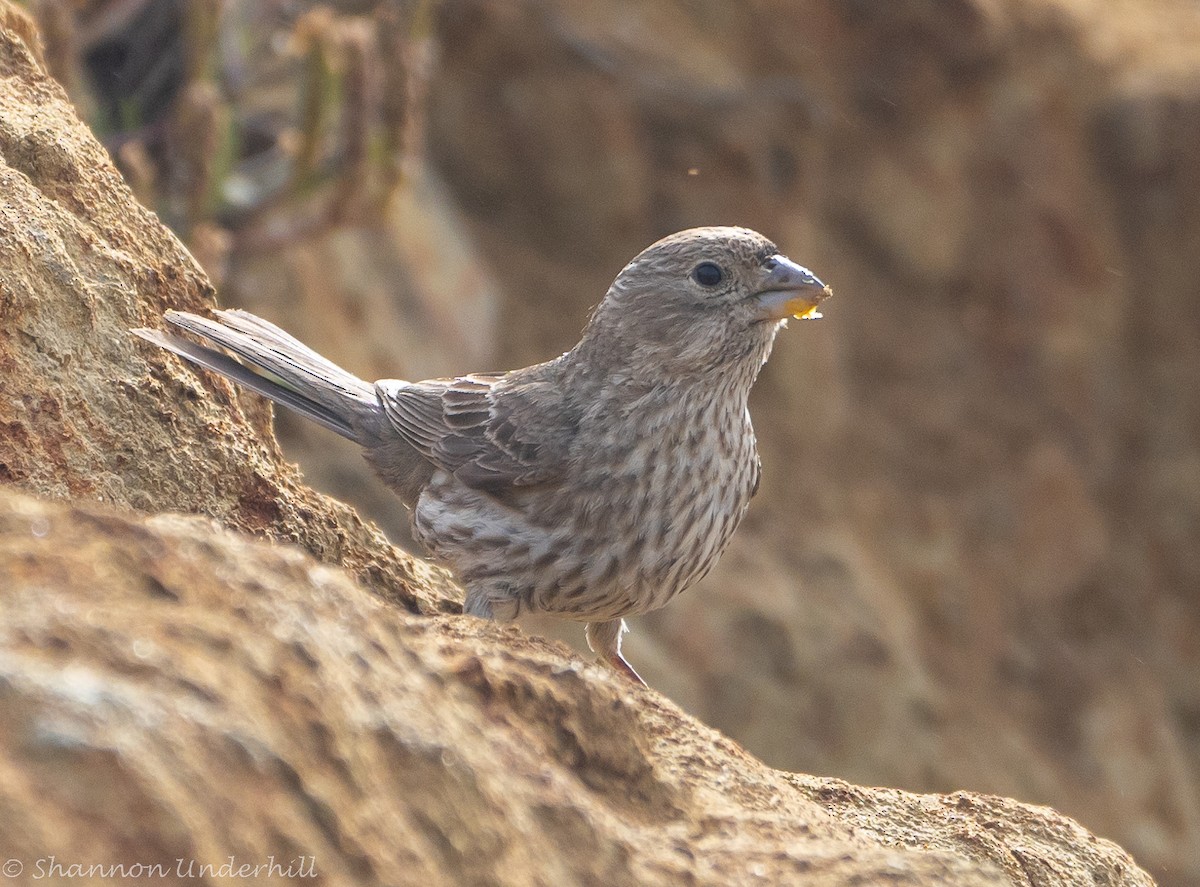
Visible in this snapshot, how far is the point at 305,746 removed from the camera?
6.77 ft

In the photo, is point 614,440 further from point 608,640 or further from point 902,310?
point 902,310

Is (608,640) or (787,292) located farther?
(608,640)

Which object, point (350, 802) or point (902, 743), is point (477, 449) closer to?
point (350, 802)

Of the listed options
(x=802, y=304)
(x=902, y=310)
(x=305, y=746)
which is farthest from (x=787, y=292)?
(x=902, y=310)

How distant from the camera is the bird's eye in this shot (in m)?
4.46

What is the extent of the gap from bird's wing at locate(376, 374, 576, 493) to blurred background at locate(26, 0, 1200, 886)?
4247 millimetres

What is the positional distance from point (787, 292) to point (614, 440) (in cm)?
65

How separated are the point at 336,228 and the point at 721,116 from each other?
344 centimetres

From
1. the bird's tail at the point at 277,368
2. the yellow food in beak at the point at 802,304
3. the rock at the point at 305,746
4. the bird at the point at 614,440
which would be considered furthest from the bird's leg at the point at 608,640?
the rock at the point at 305,746

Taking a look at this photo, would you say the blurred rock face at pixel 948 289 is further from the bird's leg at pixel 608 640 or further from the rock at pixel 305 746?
the rock at pixel 305 746

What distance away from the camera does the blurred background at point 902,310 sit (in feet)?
31.2

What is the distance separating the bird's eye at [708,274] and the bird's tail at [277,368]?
1.19 m

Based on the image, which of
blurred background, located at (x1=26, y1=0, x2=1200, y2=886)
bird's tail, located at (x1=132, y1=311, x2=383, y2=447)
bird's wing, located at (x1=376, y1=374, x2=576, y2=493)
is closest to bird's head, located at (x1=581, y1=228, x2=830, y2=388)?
bird's wing, located at (x1=376, y1=374, x2=576, y2=493)

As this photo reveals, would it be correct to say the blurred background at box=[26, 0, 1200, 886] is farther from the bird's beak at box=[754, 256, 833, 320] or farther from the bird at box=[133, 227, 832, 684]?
the bird's beak at box=[754, 256, 833, 320]
